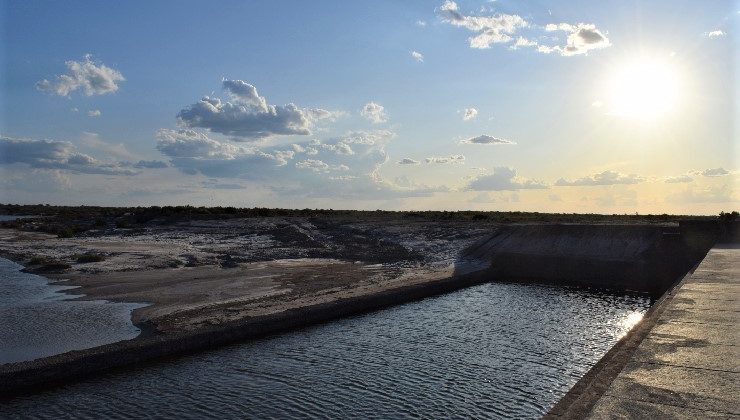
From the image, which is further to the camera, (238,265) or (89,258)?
(238,265)

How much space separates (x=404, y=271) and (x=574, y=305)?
9.05m

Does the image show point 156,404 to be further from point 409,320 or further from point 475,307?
point 475,307

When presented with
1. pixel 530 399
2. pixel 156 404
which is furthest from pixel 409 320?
pixel 156 404

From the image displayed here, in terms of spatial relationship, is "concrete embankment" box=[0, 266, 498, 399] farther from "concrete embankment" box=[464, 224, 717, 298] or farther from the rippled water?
"concrete embankment" box=[464, 224, 717, 298]

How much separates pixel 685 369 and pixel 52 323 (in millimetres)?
15436

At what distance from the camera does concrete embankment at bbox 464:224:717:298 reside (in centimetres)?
2905

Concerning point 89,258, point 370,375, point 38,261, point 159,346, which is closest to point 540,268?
point 370,375

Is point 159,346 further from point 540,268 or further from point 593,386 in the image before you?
point 540,268

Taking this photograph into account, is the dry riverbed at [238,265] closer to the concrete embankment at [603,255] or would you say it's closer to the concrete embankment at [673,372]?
the concrete embankment at [603,255]

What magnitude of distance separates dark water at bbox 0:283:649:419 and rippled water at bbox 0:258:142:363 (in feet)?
7.20

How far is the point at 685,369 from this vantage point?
7977 mm

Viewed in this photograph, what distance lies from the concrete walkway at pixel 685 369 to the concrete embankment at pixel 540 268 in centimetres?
983

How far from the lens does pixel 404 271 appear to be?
92.0 ft

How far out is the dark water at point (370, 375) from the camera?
1000cm
